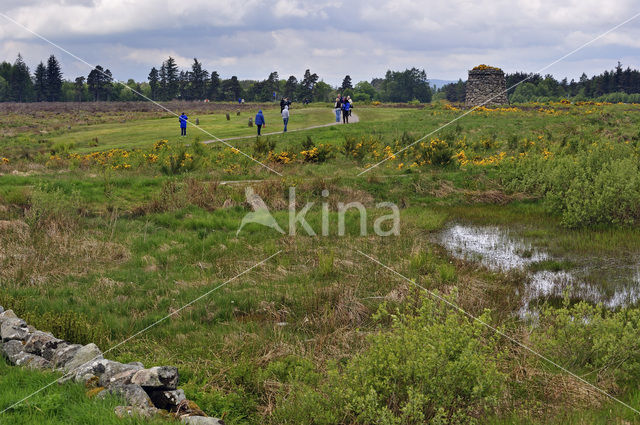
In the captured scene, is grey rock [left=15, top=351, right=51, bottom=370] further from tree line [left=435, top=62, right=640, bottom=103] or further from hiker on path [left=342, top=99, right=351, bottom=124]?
tree line [left=435, top=62, right=640, bottom=103]

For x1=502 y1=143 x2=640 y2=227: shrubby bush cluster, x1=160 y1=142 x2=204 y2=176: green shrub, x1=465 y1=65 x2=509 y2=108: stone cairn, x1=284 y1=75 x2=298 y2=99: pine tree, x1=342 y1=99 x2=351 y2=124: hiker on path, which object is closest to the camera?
x1=502 y1=143 x2=640 y2=227: shrubby bush cluster

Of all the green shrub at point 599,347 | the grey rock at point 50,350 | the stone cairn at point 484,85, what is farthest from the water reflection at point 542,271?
the stone cairn at point 484,85

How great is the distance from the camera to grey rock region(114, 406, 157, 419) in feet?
16.6

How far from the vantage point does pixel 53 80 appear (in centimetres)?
10900

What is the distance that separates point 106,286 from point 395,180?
11.9m

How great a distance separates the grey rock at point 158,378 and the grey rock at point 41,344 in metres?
1.72

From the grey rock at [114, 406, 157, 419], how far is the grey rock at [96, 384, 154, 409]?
121mm

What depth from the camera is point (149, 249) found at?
11992 millimetres

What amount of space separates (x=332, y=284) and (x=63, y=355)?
4.82 meters

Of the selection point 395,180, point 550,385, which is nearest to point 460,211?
point 395,180

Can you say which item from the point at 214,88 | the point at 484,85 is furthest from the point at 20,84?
the point at 484,85

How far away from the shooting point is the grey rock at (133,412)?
199 inches

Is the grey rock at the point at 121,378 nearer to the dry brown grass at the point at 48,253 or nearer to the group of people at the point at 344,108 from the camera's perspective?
the dry brown grass at the point at 48,253

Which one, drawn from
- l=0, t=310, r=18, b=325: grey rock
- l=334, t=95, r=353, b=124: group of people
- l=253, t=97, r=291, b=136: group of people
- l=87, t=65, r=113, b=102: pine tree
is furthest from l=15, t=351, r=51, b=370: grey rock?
l=87, t=65, r=113, b=102: pine tree
